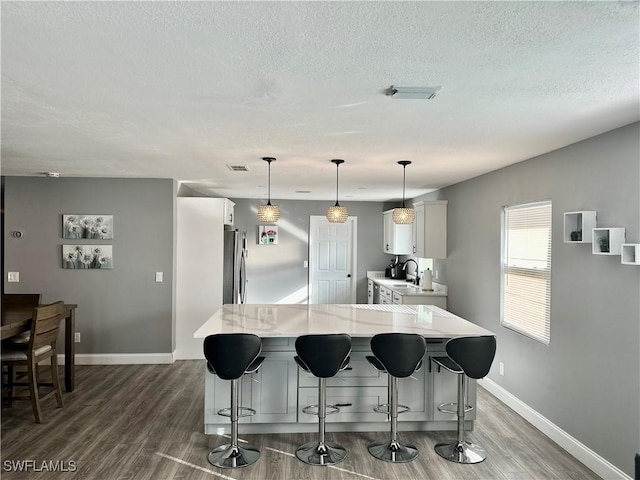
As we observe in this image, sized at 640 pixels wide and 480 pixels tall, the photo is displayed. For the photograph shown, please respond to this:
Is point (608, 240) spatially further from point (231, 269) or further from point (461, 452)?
point (231, 269)

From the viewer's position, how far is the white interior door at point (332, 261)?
868cm

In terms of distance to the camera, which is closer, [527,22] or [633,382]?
[527,22]

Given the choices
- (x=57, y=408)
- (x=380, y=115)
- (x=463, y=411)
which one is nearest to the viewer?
(x=380, y=115)

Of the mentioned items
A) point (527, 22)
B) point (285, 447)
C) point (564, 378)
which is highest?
point (527, 22)

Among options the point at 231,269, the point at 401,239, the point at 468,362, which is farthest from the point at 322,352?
the point at 401,239

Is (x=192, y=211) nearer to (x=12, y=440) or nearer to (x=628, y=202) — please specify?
(x=12, y=440)

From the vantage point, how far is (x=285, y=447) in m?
3.47

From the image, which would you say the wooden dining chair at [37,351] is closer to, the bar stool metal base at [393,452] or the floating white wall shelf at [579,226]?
the bar stool metal base at [393,452]

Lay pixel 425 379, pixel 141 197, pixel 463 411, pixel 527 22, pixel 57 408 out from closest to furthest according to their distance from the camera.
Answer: pixel 527 22
pixel 463 411
pixel 425 379
pixel 57 408
pixel 141 197

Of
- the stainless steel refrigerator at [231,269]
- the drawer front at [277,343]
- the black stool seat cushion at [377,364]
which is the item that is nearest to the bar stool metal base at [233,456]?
the drawer front at [277,343]

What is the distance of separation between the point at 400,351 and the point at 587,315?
139 centimetres

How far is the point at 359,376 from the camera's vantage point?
12.3 ft

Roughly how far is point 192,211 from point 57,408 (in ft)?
9.03

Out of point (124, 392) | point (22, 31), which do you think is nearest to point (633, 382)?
point (22, 31)
